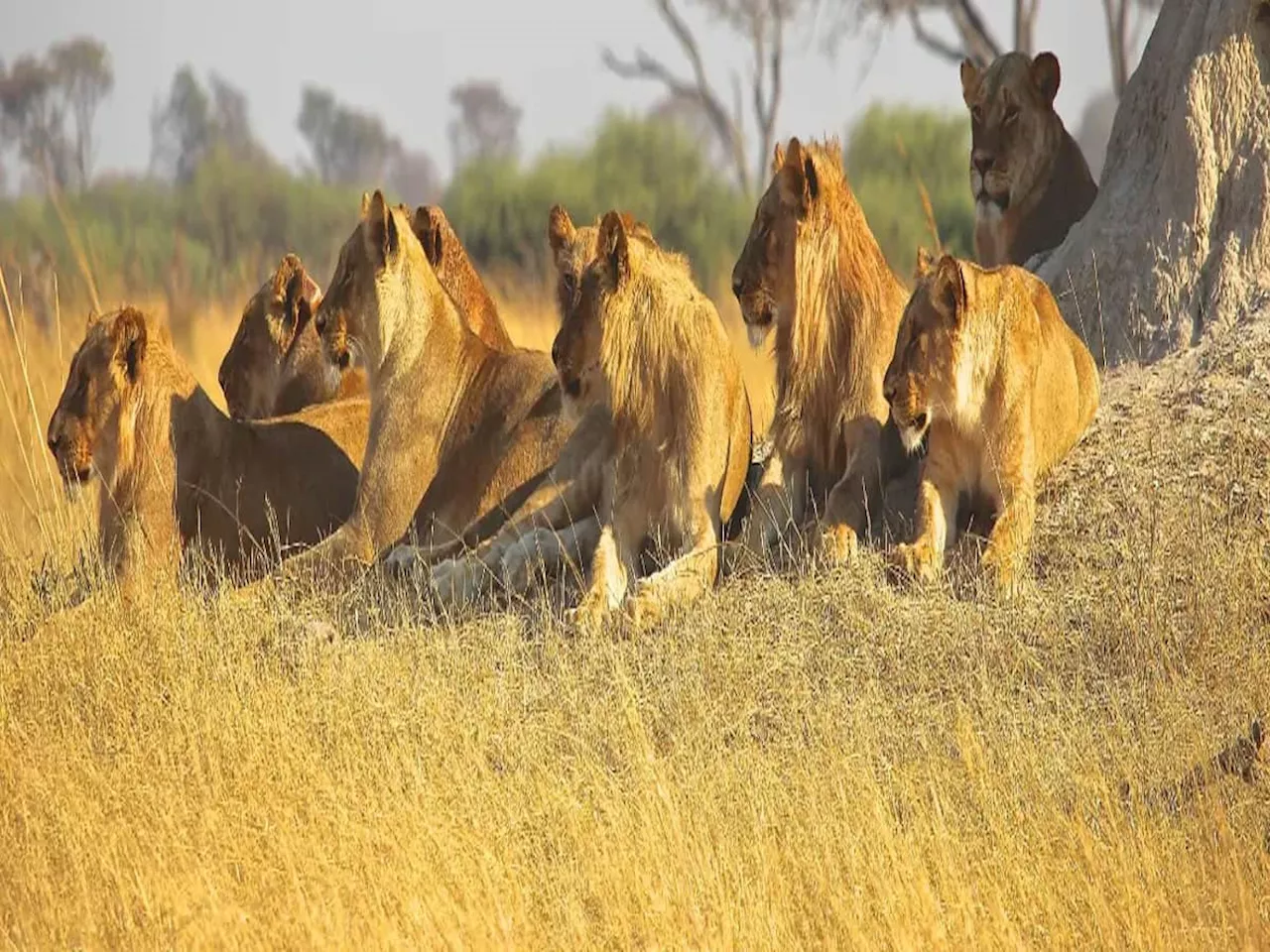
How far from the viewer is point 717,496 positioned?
7.73 metres

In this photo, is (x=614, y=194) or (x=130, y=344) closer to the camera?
(x=130, y=344)

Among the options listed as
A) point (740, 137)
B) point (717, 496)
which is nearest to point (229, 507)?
point (717, 496)

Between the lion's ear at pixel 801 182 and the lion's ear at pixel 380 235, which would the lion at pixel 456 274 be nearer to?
the lion's ear at pixel 380 235

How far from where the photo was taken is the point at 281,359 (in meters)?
9.79

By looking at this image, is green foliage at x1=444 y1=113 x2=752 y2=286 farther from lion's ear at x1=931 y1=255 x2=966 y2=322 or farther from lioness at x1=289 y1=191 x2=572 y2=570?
lion's ear at x1=931 y1=255 x2=966 y2=322

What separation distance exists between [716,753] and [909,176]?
20.9 meters

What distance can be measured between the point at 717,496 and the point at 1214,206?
6.43ft

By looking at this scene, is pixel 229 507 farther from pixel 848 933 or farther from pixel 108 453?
pixel 848 933

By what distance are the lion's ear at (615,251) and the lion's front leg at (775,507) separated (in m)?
0.73

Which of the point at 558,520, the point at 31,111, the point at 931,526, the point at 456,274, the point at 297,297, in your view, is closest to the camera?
the point at 931,526

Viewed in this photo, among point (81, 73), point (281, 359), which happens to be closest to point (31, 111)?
point (81, 73)

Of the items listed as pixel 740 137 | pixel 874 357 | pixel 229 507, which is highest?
pixel 874 357

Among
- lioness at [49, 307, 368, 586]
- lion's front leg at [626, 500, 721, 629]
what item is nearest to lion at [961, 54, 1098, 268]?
lion's front leg at [626, 500, 721, 629]

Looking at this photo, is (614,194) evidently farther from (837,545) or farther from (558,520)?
(837,545)
